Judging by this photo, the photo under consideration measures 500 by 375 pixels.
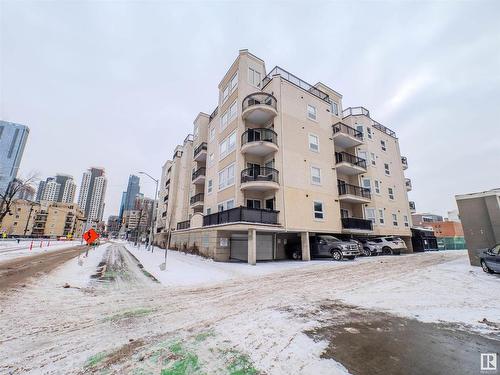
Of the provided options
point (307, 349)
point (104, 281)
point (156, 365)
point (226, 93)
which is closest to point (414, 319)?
point (307, 349)

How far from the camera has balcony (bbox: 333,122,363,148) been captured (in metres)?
24.1

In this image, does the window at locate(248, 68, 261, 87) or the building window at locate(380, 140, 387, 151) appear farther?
the building window at locate(380, 140, 387, 151)

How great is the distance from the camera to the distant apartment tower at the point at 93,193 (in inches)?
7028

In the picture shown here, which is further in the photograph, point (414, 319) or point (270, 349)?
point (414, 319)

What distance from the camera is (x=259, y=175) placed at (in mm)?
18672

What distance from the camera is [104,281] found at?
30.1ft

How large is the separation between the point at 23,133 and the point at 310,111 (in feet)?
424

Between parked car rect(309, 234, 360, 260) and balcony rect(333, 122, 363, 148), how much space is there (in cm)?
1200

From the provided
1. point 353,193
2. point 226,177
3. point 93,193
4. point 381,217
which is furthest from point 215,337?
point 93,193

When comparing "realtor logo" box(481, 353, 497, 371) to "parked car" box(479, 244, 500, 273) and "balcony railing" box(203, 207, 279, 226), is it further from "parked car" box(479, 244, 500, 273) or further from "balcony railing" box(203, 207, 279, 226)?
"balcony railing" box(203, 207, 279, 226)

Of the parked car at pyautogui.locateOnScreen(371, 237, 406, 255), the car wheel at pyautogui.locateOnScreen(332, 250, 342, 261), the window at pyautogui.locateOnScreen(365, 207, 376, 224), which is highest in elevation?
the window at pyautogui.locateOnScreen(365, 207, 376, 224)

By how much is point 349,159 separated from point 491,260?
16.4m

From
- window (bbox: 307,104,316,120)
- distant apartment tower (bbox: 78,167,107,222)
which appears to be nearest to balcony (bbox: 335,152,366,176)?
window (bbox: 307,104,316,120)

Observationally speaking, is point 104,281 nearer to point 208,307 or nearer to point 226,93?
point 208,307
